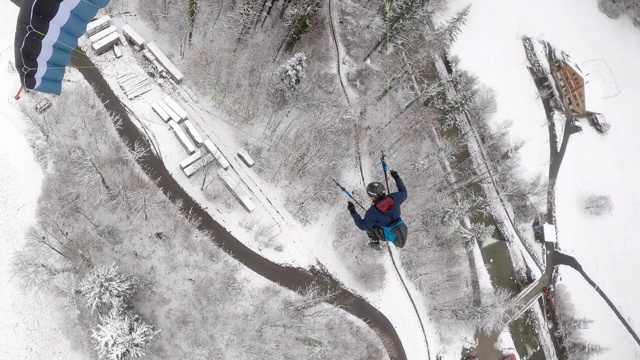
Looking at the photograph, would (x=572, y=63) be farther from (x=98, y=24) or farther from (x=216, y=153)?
(x=98, y=24)

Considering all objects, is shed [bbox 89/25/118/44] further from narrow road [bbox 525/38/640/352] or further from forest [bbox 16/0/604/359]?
narrow road [bbox 525/38/640/352]

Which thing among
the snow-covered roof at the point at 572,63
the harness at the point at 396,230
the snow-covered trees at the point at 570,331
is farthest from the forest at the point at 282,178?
the harness at the point at 396,230

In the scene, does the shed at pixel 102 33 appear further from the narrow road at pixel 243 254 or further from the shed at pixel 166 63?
the shed at pixel 166 63

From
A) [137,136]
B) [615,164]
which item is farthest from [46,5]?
[615,164]

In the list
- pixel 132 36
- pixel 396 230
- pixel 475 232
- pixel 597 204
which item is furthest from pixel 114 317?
pixel 597 204

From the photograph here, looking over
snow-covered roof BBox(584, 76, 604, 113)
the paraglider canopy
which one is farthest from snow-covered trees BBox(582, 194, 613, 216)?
the paraglider canopy

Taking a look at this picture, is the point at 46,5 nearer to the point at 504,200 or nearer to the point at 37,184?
the point at 37,184

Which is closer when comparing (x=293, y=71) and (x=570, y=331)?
(x=293, y=71)
